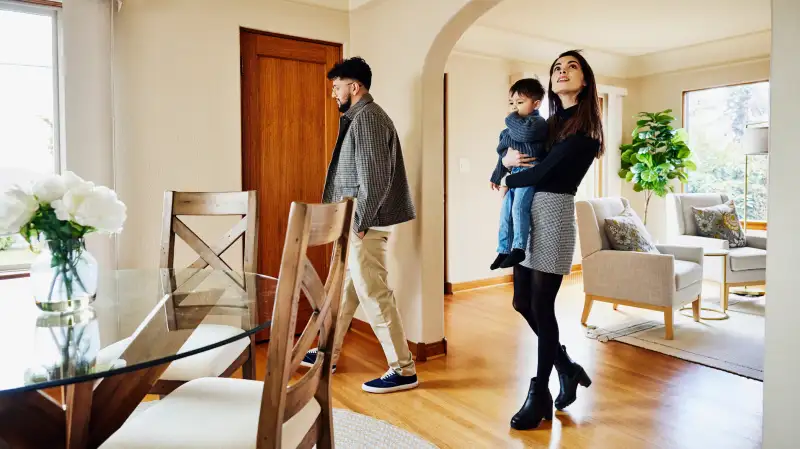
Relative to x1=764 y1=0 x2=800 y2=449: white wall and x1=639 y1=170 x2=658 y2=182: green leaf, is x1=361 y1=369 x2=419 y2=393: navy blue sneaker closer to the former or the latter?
x1=764 y1=0 x2=800 y2=449: white wall

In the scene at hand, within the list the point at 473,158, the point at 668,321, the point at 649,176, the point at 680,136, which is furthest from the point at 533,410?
the point at 680,136

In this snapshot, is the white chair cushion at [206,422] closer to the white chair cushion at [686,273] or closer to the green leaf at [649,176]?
the white chair cushion at [686,273]

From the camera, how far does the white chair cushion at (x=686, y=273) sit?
12.1 ft

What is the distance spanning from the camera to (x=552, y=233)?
2250 millimetres

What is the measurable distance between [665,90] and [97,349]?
22.4 feet

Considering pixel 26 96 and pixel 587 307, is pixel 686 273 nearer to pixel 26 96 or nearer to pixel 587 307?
pixel 587 307

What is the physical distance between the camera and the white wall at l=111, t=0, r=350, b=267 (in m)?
3.05

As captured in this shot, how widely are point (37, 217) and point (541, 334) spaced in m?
1.82

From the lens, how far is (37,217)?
1.37m

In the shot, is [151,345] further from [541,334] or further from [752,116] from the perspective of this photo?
[752,116]

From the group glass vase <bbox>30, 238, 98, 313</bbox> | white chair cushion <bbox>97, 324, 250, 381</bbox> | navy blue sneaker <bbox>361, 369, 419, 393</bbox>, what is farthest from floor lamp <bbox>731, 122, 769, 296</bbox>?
glass vase <bbox>30, 238, 98, 313</bbox>

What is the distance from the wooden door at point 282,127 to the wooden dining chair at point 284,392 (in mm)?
2117

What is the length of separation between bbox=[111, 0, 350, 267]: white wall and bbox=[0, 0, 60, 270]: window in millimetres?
347

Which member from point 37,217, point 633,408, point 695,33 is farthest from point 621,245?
point 37,217
